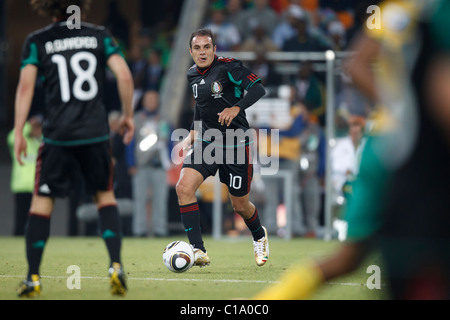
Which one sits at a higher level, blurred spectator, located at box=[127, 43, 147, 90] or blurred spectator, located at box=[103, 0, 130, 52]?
blurred spectator, located at box=[103, 0, 130, 52]

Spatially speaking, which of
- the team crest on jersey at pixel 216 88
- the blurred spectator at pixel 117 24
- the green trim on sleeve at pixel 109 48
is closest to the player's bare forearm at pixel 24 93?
the green trim on sleeve at pixel 109 48

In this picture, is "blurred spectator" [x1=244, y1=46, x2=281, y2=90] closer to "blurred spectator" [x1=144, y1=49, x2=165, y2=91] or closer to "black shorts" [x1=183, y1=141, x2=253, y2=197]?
"blurred spectator" [x1=144, y1=49, x2=165, y2=91]

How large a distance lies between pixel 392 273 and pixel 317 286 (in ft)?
1.76

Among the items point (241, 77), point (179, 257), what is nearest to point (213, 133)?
point (241, 77)

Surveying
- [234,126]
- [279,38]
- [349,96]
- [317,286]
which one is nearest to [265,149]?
[349,96]

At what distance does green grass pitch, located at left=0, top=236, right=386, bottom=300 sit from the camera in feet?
21.4

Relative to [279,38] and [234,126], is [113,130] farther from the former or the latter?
[234,126]

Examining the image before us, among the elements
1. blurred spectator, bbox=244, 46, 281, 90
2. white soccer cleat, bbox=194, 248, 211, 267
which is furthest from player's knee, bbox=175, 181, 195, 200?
blurred spectator, bbox=244, 46, 281, 90

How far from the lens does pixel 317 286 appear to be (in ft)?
14.1

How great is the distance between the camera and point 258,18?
55.1 ft

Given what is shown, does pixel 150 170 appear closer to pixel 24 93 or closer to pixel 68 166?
pixel 68 166

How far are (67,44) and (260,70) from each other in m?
9.12

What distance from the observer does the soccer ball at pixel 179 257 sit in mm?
8141

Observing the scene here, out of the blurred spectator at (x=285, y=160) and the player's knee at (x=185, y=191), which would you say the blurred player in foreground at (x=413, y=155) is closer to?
the player's knee at (x=185, y=191)
